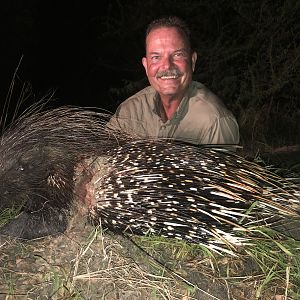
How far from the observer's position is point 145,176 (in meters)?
1.89

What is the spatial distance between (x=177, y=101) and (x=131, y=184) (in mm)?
789

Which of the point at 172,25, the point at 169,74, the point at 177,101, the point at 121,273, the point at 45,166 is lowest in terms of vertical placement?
the point at 121,273

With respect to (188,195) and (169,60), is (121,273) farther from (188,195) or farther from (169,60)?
(169,60)

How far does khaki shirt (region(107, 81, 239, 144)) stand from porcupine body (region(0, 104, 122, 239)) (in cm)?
20

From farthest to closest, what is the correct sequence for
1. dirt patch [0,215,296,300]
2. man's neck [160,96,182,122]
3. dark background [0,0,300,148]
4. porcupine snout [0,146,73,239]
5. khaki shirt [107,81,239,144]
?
dark background [0,0,300,148] < man's neck [160,96,182,122] < khaki shirt [107,81,239,144] < porcupine snout [0,146,73,239] < dirt patch [0,215,296,300]

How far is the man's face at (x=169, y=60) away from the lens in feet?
7.91

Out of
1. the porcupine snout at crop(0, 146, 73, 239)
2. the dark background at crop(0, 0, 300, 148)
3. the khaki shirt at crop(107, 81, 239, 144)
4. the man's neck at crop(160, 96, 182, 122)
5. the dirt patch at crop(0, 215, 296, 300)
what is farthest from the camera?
the dark background at crop(0, 0, 300, 148)

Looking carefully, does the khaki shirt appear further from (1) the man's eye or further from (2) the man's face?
(1) the man's eye

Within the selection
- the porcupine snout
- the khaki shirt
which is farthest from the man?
the porcupine snout

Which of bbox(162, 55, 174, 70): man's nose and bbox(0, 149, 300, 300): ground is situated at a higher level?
bbox(162, 55, 174, 70): man's nose

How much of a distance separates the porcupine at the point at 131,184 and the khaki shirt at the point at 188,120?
21 cm

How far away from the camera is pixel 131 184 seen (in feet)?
6.23

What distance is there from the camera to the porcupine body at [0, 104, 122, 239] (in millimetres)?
2105

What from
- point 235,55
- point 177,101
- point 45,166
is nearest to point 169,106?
point 177,101
